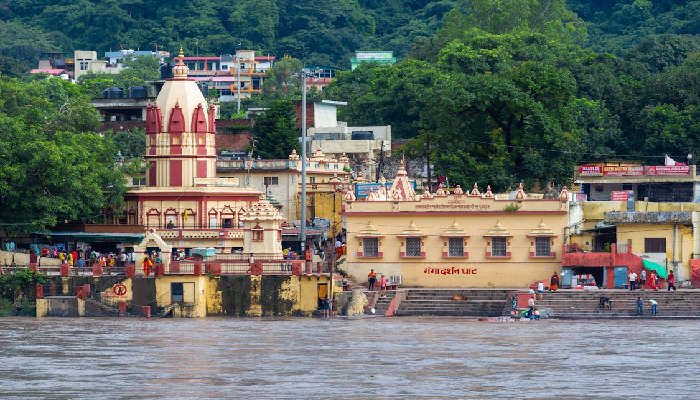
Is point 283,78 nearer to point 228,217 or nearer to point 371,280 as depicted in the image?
point 228,217

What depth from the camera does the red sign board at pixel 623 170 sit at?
7631 cm

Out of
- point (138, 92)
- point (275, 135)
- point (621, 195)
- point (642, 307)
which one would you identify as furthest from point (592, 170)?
point (138, 92)

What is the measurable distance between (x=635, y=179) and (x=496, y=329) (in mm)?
18064

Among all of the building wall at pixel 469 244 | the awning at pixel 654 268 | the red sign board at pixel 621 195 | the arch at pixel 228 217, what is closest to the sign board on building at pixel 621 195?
the red sign board at pixel 621 195

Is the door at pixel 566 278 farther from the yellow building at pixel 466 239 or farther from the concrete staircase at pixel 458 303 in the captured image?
the concrete staircase at pixel 458 303

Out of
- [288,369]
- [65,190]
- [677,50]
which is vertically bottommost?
[288,369]

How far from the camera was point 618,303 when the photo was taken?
2486 inches

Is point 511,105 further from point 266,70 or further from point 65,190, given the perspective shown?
point 266,70

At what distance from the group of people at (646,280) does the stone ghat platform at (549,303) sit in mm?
542

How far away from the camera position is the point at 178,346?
2180 inches

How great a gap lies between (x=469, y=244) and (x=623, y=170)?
1132 centimetres

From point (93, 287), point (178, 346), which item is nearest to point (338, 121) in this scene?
point (93, 287)

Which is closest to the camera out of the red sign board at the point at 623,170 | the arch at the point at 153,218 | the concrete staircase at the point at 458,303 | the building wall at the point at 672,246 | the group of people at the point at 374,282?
the concrete staircase at the point at 458,303

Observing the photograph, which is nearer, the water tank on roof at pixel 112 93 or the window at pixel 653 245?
the window at pixel 653 245
